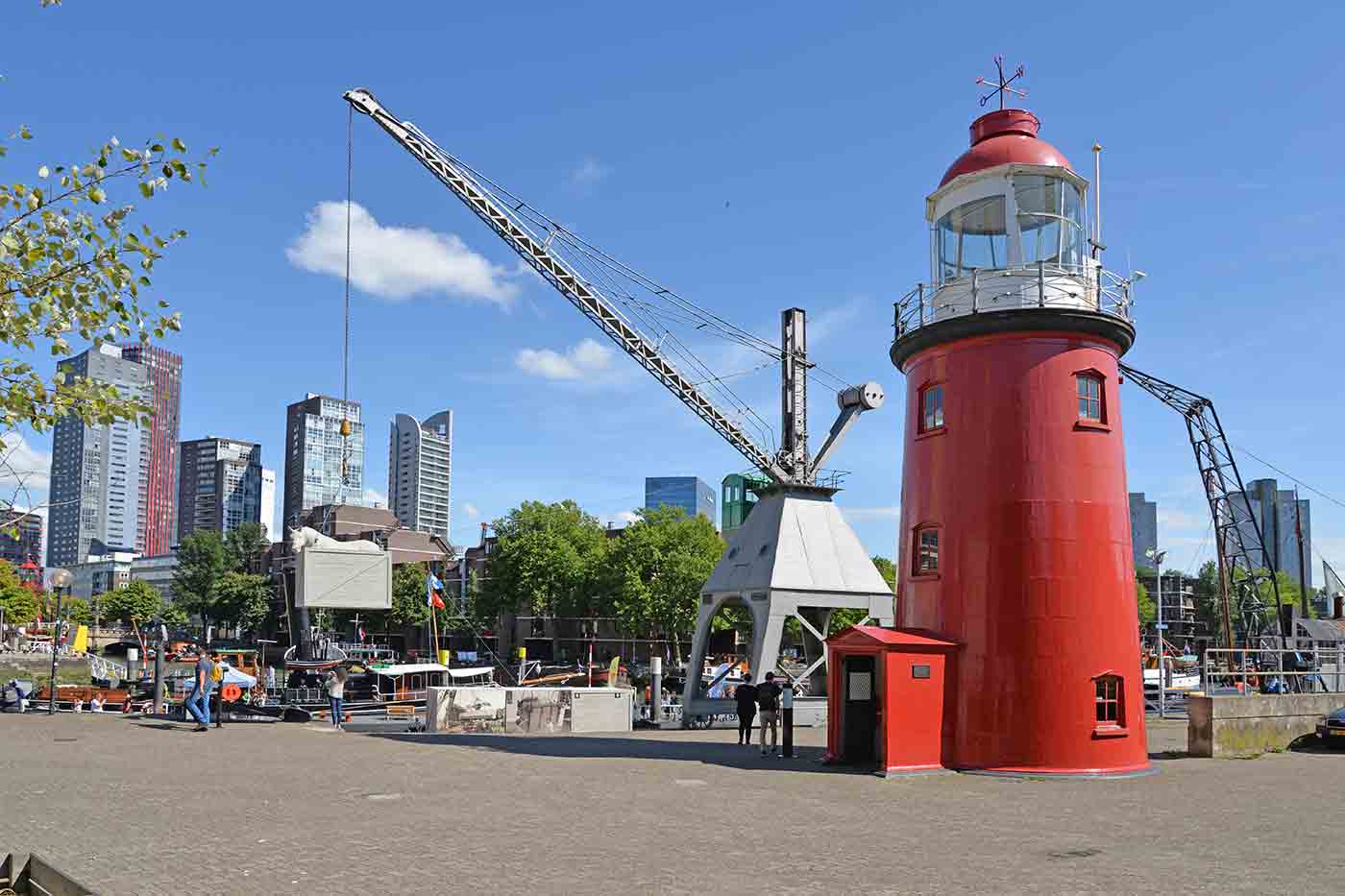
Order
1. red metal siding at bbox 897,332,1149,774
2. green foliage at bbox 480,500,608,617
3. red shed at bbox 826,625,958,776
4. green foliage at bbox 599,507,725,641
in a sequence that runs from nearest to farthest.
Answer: red shed at bbox 826,625,958,776, red metal siding at bbox 897,332,1149,774, green foliage at bbox 599,507,725,641, green foliage at bbox 480,500,608,617

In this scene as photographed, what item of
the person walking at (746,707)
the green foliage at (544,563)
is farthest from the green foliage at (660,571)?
the person walking at (746,707)

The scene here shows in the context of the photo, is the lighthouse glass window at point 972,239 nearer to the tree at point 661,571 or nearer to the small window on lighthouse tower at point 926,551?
the small window on lighthouse tower at point 926,551

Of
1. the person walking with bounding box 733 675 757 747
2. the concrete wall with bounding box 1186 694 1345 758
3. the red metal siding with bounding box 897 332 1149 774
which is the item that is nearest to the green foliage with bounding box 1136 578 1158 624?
the concrete wall with bounding box 1186 694 1345 758

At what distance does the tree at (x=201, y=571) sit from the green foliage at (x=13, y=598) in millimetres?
18213

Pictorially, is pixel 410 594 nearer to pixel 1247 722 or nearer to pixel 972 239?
pixel 1247 722

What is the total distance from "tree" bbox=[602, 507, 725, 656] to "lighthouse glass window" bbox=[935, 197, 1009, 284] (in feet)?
199

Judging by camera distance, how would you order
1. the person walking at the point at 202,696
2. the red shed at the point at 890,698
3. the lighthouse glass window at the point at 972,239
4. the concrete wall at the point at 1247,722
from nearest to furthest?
the red shed at the point at 890,698 < the lighthouse glass window at the point at 972,239 < the concrete wall at the point at 1247,722 < the person walking at the point at 202,696

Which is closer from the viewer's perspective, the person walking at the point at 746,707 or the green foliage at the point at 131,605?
the person walking at the point at 746,707

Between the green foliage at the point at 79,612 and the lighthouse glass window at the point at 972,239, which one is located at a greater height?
the lighthouse glass window at the point at 972,239

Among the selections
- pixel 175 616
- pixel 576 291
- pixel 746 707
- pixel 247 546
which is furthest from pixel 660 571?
pixel 175 616

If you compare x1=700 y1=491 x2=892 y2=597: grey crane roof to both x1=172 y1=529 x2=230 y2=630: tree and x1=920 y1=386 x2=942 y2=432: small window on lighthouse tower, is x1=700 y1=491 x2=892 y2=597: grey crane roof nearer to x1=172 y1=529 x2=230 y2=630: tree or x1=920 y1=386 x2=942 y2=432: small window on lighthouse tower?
x1=920 y1=386 x2=942 y2=432: small window on lighthouse tower

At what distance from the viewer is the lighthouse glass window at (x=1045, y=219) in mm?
23266

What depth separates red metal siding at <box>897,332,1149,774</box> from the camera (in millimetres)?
21453

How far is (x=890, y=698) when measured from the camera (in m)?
21.2
